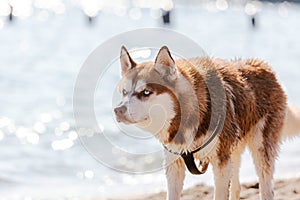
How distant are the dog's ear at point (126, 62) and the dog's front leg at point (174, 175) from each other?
0.81m

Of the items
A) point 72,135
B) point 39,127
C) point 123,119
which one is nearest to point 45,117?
point 39,127

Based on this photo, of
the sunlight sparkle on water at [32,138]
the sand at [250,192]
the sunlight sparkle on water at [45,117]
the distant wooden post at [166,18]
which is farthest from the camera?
the distant wooden post at [166,18]

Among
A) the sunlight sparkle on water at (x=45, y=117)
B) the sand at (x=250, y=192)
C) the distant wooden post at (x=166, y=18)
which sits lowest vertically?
the sand at (x=250, y=192)

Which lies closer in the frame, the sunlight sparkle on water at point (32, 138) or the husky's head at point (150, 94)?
the husky's head at point (150, 94)

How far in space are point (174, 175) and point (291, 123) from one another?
1.42 meters

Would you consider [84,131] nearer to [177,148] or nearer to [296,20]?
[177,148]

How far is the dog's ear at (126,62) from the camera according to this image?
5.38 m

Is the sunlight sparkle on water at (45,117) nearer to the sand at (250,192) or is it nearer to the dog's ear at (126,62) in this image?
the sand at (250,192)

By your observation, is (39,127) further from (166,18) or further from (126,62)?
(166,18)

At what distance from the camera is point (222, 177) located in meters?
5.62


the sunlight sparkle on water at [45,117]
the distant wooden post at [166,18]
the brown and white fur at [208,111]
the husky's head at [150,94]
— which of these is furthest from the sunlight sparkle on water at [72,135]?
the distant wooden post at [166,18]

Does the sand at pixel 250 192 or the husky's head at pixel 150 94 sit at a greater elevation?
the husky's head at pixel 150 94

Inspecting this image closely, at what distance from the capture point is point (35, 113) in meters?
13.7

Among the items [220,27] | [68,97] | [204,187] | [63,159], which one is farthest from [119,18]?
[204,187]
